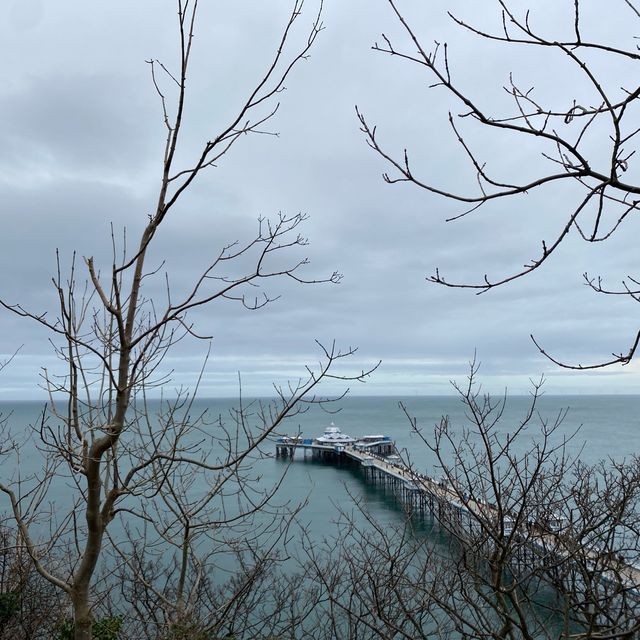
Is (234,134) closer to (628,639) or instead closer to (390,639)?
(628,639)

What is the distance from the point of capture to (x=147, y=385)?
4.40 meters

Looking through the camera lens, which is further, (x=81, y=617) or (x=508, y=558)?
(x=508, y=558)

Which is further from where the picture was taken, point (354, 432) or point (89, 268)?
point (354, 432)

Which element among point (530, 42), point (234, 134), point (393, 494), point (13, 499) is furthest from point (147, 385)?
point (393, 494)

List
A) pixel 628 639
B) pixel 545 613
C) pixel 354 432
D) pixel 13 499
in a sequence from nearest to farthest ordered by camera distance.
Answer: pixel 628 639 < pixel 13 499 < pixel 545 613 < pixel 354 432

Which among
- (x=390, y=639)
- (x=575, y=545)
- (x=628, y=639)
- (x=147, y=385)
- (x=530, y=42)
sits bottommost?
(x=390, y=639)

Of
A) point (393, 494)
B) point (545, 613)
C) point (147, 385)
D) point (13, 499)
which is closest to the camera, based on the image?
point (13, 499)

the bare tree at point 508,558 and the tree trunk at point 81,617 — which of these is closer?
the tree trunk at point 81,617

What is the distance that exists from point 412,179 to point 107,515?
103 inches

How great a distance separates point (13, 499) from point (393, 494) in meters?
46.9

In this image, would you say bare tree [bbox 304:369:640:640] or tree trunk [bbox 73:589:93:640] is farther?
bare tree [bbox 304:369:640:640]

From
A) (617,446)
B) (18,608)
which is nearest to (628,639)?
(18,608)

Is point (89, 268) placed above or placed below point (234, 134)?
below

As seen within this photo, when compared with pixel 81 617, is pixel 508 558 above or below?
below
